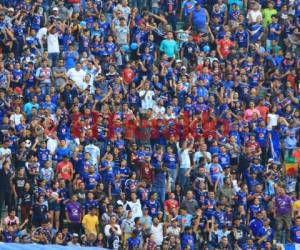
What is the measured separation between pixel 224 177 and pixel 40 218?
4834 mm

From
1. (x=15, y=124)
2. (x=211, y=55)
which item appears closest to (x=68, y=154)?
(x=15, y=124)

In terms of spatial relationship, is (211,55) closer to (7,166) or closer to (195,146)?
(195,146)

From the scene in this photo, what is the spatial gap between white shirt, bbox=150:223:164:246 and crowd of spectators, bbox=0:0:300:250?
0.02m

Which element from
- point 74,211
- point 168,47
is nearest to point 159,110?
point 168,47

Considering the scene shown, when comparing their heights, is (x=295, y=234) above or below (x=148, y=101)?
below

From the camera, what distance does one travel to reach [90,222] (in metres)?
37.7

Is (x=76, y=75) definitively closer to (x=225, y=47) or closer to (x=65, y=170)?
(x=65, y=170)

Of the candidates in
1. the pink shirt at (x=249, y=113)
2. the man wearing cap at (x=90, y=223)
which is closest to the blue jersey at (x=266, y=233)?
the pink shirt at (x=249, y=113)

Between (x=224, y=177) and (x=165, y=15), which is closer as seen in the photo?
(x=224, y=177)

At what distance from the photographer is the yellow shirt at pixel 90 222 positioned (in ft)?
123

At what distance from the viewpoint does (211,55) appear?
43562mm

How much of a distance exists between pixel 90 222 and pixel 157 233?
1.56 metres

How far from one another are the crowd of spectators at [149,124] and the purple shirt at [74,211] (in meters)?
0.02

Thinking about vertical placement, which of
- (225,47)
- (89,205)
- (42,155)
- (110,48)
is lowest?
(89,205)
